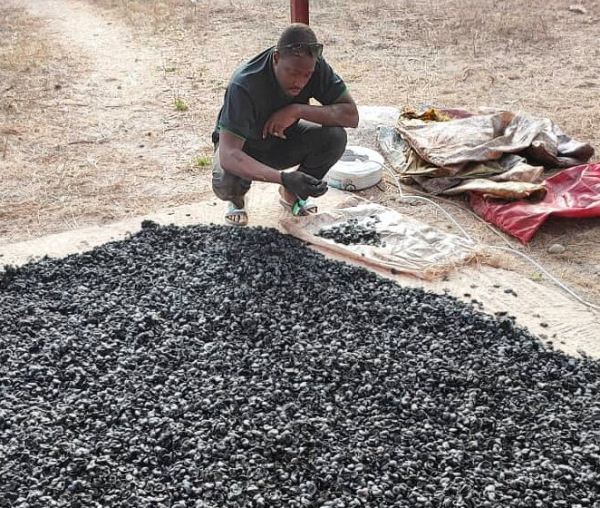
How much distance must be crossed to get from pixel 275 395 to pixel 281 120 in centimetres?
180

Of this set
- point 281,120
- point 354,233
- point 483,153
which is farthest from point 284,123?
point 483,153

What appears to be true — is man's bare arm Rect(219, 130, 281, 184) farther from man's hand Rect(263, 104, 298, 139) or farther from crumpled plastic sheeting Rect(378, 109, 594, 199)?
crumpled plastic sheeting Rect(378, 109, 594, 199)

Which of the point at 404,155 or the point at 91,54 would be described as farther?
the point at 91,54

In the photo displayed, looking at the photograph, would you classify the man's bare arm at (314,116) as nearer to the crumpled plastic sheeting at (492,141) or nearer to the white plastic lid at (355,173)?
the white plastic lid at (355,173)

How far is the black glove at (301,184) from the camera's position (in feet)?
12.4

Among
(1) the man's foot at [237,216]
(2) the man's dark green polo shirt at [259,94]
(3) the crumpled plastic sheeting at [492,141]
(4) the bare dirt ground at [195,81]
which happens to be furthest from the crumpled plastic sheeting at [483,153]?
(1) the man's foot at [237,216]

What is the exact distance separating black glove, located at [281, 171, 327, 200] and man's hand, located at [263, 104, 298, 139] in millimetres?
398

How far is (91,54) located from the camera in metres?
8.88

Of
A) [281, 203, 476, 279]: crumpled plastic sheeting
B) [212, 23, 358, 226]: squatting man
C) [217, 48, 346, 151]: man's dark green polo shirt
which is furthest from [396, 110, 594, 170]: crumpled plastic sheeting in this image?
[217, 48, 346, 151]: man's dark green polo shirt

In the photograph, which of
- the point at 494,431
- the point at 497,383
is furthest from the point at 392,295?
the point at 494,431

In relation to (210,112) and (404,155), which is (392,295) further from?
(210,112)

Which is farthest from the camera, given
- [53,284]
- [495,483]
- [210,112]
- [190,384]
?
[210,112]

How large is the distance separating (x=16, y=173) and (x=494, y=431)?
4236mm

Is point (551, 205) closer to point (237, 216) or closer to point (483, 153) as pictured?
point (483, 153)
